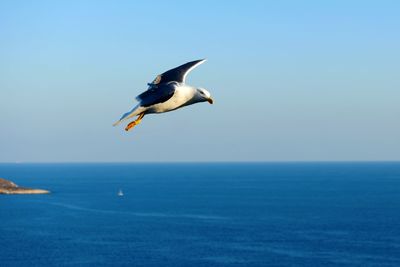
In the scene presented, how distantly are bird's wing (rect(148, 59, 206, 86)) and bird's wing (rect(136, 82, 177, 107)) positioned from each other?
14 cm

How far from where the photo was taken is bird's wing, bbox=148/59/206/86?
10925 millimetres

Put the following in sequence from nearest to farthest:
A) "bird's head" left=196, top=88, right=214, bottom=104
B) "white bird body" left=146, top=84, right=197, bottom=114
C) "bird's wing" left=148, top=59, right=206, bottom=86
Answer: "white bird body" left=146, top=84, right=197, bottom=114, "bird's head" left=196, top=88, right=214, bottom=104, "bird's wing" left=148, top=59, right=206, bottom=86

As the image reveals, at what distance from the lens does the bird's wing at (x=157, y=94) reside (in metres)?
9.72

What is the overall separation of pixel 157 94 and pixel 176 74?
1.80 metres

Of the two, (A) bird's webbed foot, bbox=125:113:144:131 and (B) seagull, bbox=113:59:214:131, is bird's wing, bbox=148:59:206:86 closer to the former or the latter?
(B) seagull, bbox=113:59:214:131

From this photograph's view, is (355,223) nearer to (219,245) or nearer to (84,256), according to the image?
(219,245)

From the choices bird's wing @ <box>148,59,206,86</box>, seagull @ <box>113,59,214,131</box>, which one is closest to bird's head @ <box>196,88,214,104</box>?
seagull @ <box>113,59,214,131</box>

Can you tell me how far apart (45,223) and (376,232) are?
90072 mm

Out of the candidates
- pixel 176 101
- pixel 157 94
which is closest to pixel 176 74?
pixel 157 94

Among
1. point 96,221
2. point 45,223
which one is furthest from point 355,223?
point 45,223

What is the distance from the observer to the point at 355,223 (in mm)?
190000

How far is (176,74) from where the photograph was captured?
1177cm

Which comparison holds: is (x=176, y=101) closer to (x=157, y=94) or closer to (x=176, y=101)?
(x=176, y=101)

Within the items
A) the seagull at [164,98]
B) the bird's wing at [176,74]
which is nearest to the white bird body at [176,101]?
the seagull at [164,98]
